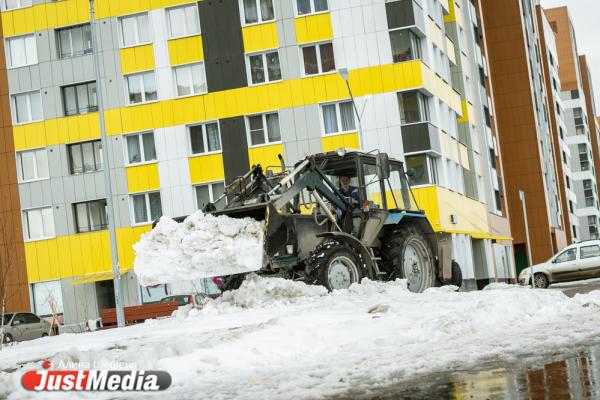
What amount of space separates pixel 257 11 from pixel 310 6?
2.54m

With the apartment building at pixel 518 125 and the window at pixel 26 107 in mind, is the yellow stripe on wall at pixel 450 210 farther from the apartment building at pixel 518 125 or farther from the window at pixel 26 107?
the window at pixel 26 107

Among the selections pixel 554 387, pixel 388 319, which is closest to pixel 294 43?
pixel 388 319

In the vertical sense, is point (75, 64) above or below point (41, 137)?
above

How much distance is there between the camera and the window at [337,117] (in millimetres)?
46062

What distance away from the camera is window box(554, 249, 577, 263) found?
1475 inches

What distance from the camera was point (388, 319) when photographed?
12.7m

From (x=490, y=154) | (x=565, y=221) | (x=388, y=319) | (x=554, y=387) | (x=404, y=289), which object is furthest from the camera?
(x=565, y=221)

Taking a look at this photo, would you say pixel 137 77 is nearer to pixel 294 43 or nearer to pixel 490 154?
pixel 294 43

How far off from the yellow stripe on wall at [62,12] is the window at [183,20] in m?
0.35

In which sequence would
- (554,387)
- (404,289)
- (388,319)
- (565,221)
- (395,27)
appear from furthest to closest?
1. (565,221)
2. (395,27)
3. (404,289)
4. (388,319)
5. (554,387)

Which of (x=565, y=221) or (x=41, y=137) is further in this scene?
(x=565, y=221)

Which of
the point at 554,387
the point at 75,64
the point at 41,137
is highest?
the point at 75,64

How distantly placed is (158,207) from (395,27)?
13607 millimetres

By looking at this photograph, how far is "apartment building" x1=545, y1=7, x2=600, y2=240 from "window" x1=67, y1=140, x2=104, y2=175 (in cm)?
8748
